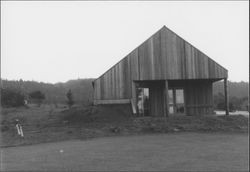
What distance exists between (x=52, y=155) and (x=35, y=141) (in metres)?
5.33

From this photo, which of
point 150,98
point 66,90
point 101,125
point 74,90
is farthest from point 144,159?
point 74,90

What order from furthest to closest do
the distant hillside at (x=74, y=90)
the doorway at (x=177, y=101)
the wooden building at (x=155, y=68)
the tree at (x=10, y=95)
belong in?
the distant hillside at (x=74, y=90) < the doorway at (x=177, y=101) < the wooden building at (x=155, y=68) < the tree at (x=10, y=95)

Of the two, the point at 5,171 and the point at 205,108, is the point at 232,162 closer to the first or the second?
the point at 5,171

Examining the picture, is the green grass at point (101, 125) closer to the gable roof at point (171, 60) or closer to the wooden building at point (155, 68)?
the wooden building at point (155, 68)

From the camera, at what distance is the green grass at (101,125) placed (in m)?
16.8

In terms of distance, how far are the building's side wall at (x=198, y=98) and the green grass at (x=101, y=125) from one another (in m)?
3.97

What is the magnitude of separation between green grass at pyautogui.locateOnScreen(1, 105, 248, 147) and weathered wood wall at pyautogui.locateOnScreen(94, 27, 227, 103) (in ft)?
4.66

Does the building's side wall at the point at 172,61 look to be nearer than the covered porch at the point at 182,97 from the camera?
Yes

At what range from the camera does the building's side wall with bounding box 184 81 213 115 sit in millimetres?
24203

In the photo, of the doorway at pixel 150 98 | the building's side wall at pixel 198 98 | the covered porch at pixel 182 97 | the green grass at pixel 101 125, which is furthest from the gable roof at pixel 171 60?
the green grass at pixel 101 125

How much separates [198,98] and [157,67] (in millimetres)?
4921

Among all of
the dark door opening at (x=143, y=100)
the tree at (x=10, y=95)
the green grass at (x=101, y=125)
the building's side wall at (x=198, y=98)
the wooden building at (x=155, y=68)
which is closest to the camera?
the tree at (x=10, y=95)

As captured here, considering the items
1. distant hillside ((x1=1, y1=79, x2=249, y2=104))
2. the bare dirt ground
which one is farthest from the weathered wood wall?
distant hillside ((x1=1, y1=79, x2=249, y2=104))

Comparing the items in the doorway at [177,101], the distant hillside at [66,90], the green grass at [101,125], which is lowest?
the green grass at [101,125]
